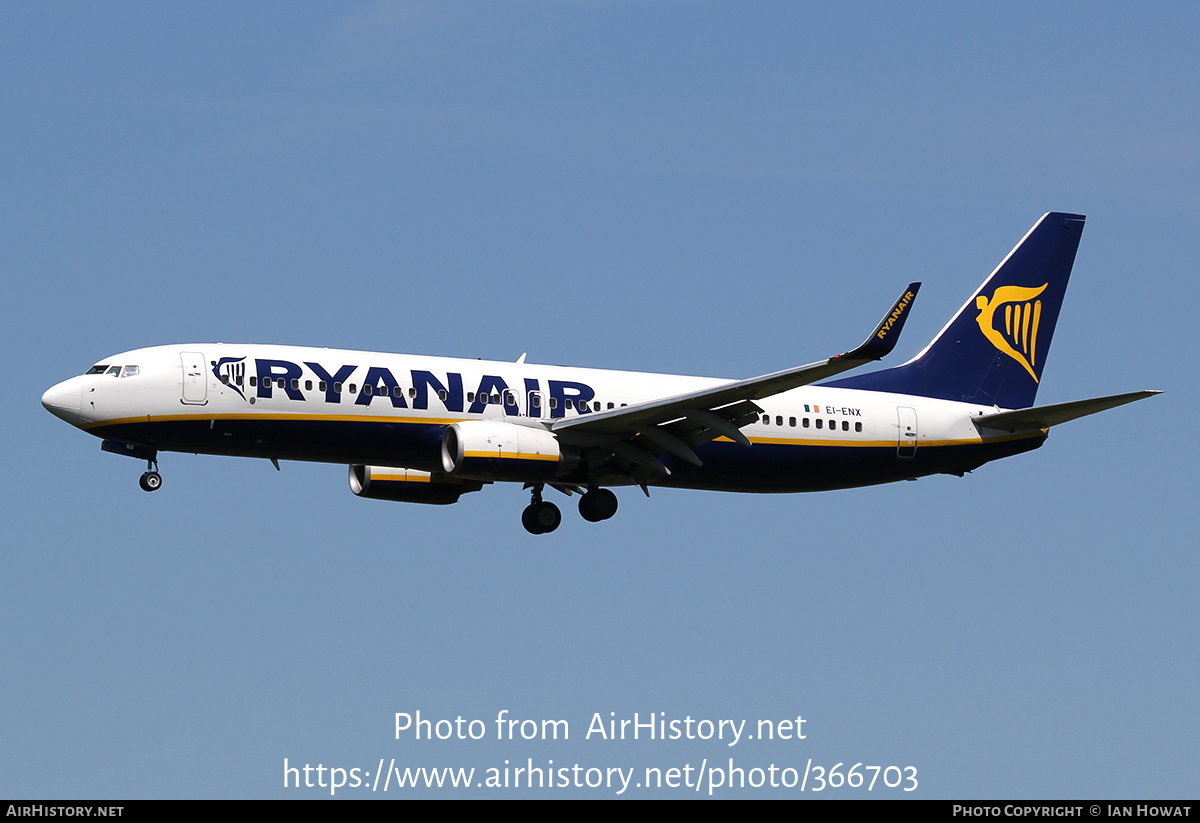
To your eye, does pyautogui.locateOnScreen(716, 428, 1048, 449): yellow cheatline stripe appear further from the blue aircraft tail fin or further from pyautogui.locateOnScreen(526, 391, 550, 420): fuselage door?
pyautogui.locateOnScreen(526, 391, 550, 420): fuselage door

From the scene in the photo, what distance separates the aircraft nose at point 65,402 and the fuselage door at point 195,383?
8.84 ft

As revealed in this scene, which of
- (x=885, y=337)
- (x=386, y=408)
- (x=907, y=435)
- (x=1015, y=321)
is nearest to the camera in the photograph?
(x=885, y=337)

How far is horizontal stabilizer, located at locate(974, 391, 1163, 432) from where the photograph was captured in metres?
43.5

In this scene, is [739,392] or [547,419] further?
[547,419]

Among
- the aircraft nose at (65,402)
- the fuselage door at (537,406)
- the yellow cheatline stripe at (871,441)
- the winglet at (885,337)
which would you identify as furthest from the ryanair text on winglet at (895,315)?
the aircraft nose at (65,402)

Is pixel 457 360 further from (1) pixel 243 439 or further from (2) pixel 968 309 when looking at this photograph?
(2) pixel 968 309

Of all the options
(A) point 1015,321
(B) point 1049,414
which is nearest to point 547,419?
(B) point 1049,414

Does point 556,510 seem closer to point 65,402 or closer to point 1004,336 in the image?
point 65,402

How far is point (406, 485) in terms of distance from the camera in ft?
159

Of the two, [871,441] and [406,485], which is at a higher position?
[871,441]

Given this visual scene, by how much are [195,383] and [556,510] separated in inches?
421
